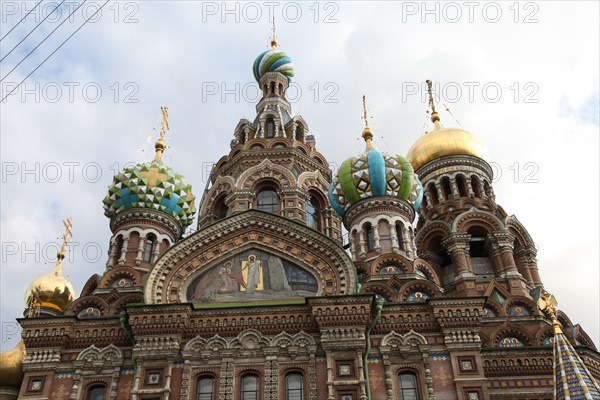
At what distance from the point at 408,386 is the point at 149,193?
855 cm

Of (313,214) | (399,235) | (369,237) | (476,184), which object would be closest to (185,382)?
(369,237)

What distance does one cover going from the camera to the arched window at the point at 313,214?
55.8ft

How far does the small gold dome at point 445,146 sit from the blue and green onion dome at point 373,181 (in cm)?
403

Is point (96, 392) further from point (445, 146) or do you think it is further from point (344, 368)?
point (445, 146)

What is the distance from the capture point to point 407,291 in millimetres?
13289

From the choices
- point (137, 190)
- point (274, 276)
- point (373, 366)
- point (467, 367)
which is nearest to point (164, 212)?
point (137, 190)

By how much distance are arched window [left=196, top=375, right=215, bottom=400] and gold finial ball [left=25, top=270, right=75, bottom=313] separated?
732 cm

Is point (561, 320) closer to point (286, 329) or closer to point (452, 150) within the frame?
point (452, 150)

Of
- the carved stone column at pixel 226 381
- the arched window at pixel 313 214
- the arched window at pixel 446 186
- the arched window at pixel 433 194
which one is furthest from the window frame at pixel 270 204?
the carved stone column at pixel 226 381

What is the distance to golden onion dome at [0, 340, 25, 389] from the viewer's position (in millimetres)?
14664

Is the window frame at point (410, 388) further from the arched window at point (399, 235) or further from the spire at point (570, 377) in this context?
the arched window at point (399, 235)

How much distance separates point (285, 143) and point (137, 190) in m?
4.45

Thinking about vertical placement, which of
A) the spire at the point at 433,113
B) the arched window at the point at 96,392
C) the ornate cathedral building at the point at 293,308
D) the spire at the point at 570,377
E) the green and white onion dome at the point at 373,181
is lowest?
the spire at the point at 570,377

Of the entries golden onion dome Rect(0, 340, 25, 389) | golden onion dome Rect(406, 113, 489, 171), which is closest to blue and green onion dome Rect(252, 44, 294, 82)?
golden onion dome Rect(406, 113, 489, 171)
